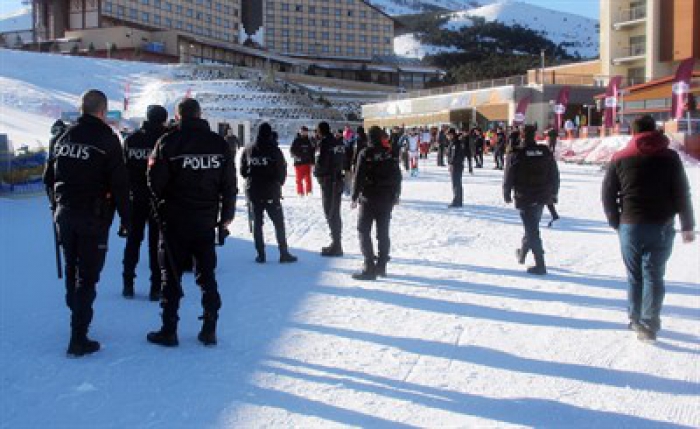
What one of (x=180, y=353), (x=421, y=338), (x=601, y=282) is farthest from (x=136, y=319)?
(x=601, y=282)

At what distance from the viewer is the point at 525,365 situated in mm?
4547

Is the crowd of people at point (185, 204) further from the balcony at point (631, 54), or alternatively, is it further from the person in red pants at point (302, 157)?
the balcony at point (631, 54)

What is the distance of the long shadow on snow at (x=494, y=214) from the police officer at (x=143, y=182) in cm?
653

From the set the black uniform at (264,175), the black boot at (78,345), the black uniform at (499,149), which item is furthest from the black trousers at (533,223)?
the black uniform at (499,149)

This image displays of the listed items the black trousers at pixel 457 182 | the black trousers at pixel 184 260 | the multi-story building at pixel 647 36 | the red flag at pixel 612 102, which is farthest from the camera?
the multi-story building at pixel 647 36

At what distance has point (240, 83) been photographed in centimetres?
5838

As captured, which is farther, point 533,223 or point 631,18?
point 631,18

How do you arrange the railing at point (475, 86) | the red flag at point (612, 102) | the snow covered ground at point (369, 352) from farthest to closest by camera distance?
the railing at point (475, 86), the red flag at point (612, 102), the snow covered ground at point (369, 352)

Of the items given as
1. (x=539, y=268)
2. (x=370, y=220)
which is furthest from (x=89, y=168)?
(x=539, y=268)

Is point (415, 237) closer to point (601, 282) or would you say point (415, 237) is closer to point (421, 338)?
point (601, 282)

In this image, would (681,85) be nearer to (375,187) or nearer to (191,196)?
(375,187)

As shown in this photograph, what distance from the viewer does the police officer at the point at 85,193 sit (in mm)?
4395

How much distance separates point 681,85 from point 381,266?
19542 millimetres

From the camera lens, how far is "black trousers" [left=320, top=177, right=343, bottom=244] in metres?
8.48
